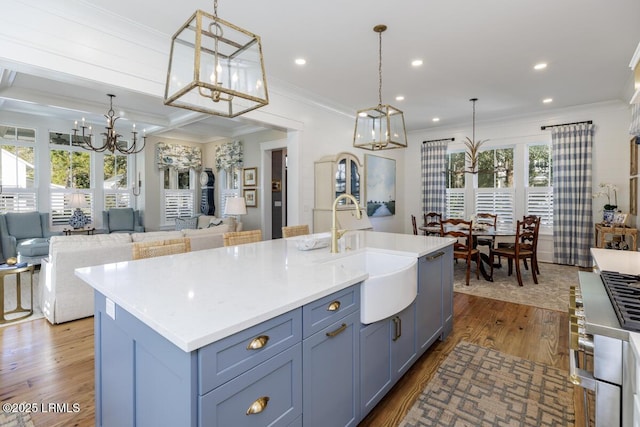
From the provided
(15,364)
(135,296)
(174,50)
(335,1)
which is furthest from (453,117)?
(15,364)

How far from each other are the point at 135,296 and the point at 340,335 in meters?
0.91

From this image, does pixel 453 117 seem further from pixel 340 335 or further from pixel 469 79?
pixel 340 335

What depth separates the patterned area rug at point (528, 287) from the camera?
3.90 metres

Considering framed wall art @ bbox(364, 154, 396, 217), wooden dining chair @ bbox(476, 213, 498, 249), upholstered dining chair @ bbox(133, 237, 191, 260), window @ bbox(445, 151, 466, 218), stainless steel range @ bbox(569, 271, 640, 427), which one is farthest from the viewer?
window @ bbox(445, 151, 466, 218)

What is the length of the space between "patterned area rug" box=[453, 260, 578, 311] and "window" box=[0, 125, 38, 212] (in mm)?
7794

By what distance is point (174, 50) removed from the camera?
159 centimetres

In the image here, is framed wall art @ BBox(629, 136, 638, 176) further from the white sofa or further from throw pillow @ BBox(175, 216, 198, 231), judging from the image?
throw pillow @ BBox(175, 216, 198, 231)

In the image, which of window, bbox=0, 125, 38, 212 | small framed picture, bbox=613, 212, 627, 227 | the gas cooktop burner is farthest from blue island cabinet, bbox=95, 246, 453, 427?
window, bbox=0, 125, 38, 212

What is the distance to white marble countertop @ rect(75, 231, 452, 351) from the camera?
1.03 metres

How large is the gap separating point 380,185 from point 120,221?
227 inches

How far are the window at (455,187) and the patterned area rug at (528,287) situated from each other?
1890mm

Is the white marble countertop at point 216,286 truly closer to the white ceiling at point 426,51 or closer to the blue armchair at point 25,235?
the white ceiling at point 426,51

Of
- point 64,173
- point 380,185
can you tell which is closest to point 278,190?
point 380,185

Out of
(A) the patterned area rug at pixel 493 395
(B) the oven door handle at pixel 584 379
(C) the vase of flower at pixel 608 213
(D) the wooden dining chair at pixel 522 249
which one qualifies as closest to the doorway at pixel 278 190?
(D) the wooden dining chair at pixel 522 249
